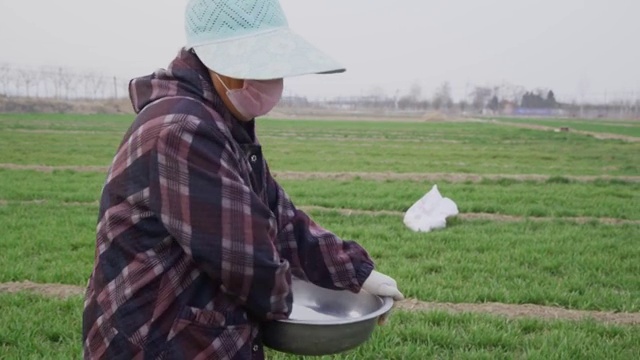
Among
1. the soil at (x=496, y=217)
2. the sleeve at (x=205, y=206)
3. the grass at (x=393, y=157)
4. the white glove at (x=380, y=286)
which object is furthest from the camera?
the grass at (x=393, y=157)

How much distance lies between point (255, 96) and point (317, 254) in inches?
23.7

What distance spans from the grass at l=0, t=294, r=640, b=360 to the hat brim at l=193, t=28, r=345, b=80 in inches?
95.4

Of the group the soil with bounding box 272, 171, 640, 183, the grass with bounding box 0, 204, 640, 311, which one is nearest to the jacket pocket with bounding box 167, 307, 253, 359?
the grass with bounding box 0, 204, 640, 311

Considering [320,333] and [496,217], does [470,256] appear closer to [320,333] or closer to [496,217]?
[496,217]

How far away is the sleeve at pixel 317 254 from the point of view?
2051 mm

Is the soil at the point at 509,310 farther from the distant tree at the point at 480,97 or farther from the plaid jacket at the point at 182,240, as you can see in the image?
the distant tree at the point at 480,97

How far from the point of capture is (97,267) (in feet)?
5.47

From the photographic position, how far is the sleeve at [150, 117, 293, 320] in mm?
1516

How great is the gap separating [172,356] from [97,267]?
0.30 metres

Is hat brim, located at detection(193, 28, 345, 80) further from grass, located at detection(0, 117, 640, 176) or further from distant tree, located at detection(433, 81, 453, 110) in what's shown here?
distant tree, located at detection(433, 81, 453, 110)

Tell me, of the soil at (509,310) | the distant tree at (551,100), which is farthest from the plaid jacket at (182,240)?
the distant tree at (551,100)

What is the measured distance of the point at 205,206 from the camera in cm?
152

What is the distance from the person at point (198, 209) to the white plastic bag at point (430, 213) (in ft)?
19.8

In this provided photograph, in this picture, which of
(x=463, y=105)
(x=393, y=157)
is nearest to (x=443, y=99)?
(x=463, y=105)
